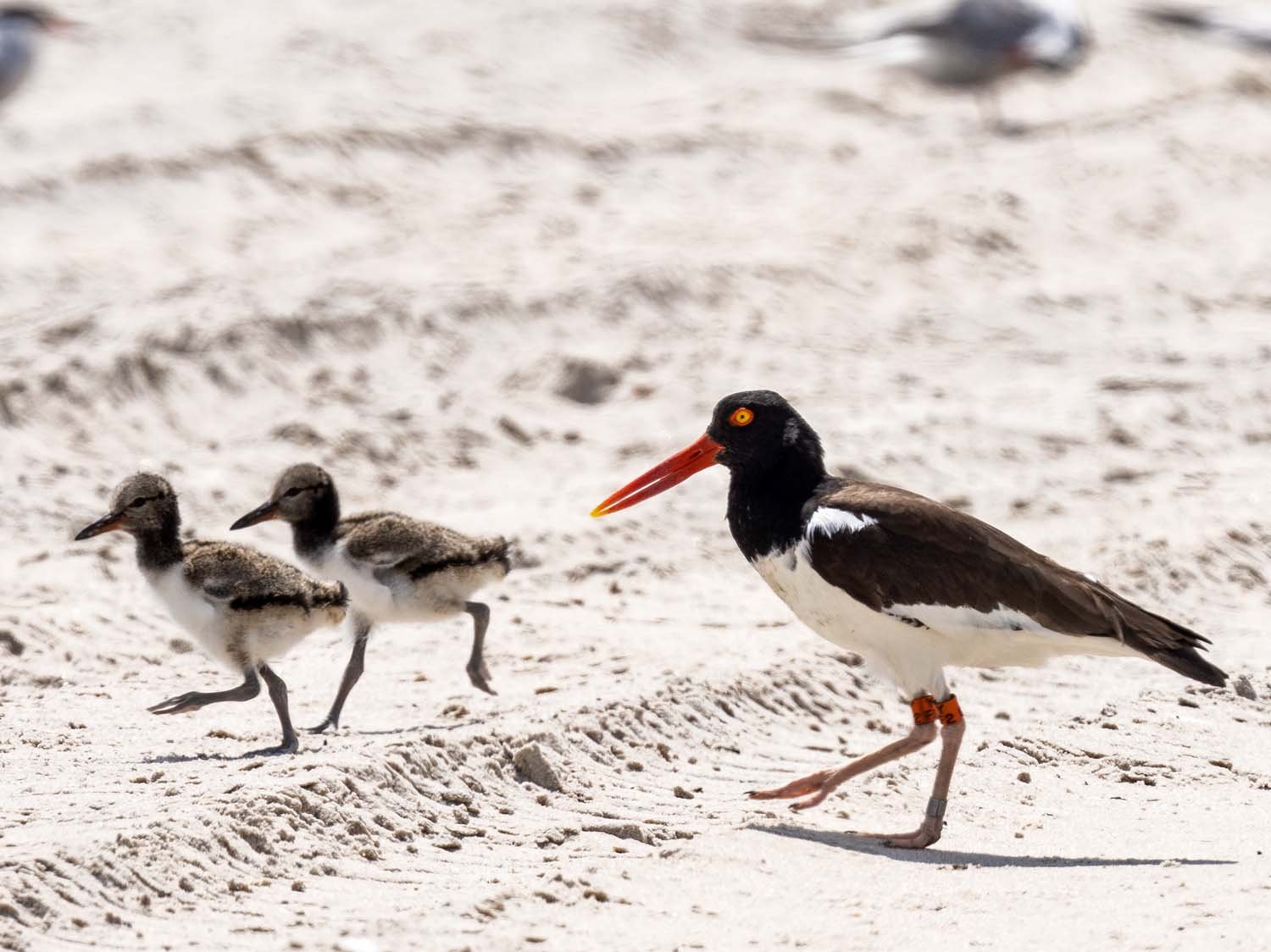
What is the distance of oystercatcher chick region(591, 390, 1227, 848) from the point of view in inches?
263

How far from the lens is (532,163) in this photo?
1495 centimetres

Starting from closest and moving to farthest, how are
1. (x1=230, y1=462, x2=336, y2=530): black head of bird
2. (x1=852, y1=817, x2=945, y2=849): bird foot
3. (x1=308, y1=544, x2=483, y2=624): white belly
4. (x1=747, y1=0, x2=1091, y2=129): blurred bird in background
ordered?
(x1=852, y1=817, x2=945, y2=849): bird foot → (x1=308, y1=544, x2=483, y2=624): white belly → (x1=230, y1=462, x2=336, y2=530): black head of bird → (x1=747, y1=0, x2=1091, y2=129): blurred bird in background

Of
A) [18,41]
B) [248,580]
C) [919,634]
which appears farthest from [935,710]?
[18,41]

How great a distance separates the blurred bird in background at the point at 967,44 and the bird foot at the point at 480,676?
38.5 ft

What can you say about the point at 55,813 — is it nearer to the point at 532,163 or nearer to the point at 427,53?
the point at 532,163

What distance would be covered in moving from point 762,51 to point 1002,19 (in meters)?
2.29

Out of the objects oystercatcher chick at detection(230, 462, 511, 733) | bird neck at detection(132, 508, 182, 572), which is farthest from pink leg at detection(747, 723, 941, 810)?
bird neck at detection(132, 508, 182, 572)

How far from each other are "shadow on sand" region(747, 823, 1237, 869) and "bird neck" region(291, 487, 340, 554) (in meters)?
2.37

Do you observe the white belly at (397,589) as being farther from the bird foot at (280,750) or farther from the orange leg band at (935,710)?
the orange leg band at (935,710)

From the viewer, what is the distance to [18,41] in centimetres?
1573

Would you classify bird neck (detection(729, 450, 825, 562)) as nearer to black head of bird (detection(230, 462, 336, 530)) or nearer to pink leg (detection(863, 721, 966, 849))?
pink leg (detection(863, 721, 966, 849))

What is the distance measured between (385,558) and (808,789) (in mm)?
1981

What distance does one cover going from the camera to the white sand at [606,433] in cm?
588

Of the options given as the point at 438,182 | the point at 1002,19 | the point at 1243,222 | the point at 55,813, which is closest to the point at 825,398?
the point at 438,182
